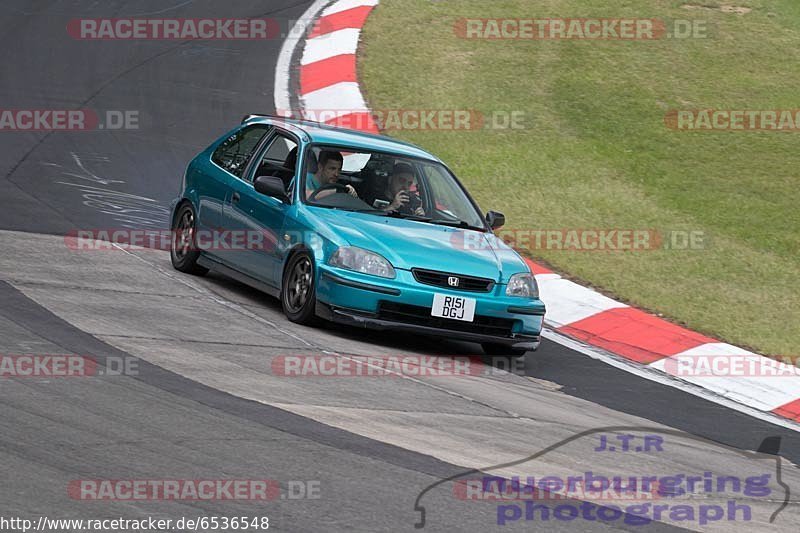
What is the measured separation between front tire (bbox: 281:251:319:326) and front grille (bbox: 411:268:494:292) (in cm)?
76

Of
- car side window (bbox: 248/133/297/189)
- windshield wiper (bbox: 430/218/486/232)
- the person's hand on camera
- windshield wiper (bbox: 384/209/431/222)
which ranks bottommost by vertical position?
windshield wiper (bbox: 430/218/486/232)

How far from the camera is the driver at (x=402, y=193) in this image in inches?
395

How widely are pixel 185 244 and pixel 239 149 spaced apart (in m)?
0.94

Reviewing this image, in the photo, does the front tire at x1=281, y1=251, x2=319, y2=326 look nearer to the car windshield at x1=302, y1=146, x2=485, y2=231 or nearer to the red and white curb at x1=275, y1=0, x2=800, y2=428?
the car windshield at x1=302, y1=146, x2=485, y2=231

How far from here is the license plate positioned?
8938mm

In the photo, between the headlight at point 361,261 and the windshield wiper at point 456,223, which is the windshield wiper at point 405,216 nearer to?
the windshield wiper at point 456,223

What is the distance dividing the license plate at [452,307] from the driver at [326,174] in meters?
1.43

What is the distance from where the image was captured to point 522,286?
369 inches

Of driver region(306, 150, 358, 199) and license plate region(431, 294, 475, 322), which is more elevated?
driver region(306, 150, 358, 199)

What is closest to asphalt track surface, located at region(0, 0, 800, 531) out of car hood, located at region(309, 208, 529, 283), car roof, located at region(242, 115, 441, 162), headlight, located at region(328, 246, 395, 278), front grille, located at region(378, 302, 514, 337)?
front grille, located at region(378, 302, 514, 337)

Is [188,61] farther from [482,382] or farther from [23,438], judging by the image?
[23,438]

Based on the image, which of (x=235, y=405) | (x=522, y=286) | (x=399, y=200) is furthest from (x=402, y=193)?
(x=235, y=405)

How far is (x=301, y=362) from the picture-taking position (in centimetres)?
806

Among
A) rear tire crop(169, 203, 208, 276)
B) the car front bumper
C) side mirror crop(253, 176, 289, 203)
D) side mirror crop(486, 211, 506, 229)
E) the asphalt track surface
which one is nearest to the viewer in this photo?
the asphalt track surface
